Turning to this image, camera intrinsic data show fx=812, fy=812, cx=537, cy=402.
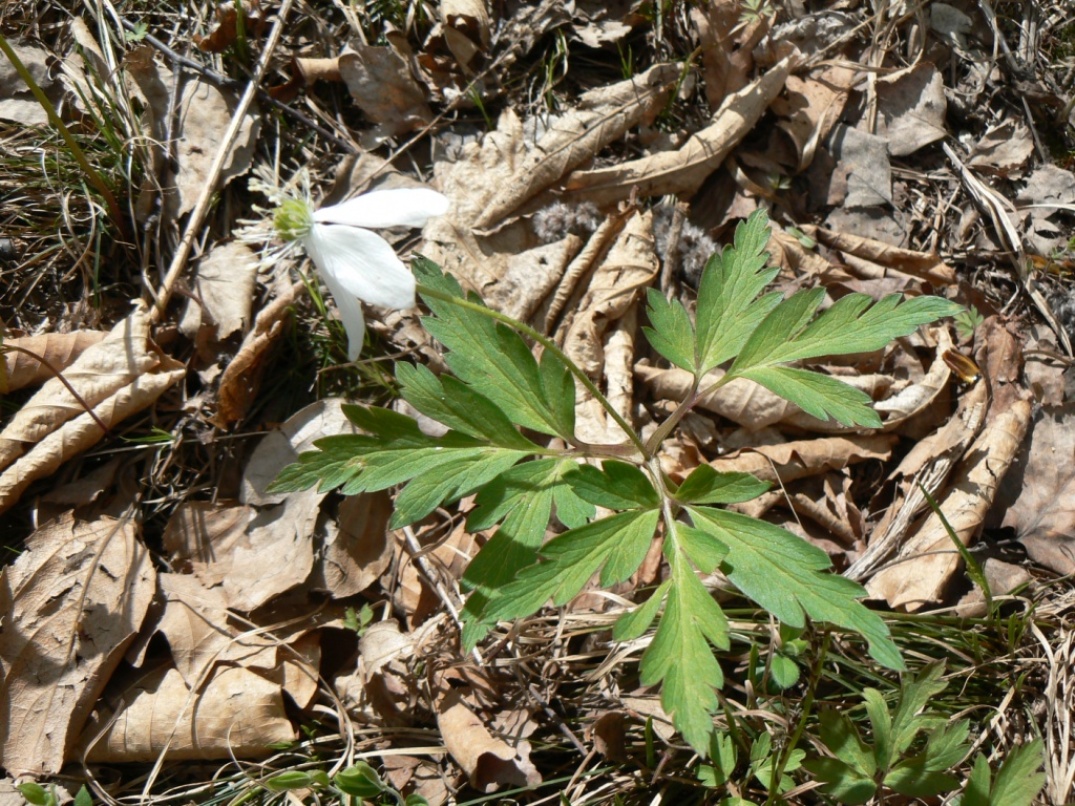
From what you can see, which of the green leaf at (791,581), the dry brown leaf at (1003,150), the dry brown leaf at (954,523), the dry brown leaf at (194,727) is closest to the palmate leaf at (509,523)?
the green leaf at (791,581)

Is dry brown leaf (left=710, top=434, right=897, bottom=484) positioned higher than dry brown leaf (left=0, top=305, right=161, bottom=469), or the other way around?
dry brown leaf (left=0, top=305, right=161, bottom=469)

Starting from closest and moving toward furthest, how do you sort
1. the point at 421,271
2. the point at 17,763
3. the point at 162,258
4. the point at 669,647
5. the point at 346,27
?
the point at 669,647, the point at 421,271, the point at 17,763, the point at 162,258, the point at 346,27

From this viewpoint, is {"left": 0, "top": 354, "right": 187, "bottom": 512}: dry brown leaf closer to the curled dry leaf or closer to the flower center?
the curled dry leaf

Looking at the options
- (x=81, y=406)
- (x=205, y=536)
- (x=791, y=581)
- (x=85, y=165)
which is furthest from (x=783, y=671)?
(x=85, y=165)

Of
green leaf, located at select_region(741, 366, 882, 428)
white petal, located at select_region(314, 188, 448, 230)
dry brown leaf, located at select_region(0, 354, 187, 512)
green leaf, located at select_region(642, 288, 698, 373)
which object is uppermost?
white petal, located at select_region(314, 188, 448, 230)

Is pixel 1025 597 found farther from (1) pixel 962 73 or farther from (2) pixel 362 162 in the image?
(2) pixel 362 162

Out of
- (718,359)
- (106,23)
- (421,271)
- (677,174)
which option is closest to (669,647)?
(718,359)

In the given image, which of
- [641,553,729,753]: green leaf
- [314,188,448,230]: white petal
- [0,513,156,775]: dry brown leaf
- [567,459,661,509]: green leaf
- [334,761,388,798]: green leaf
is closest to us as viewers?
[641,553,729,753]: green leaf

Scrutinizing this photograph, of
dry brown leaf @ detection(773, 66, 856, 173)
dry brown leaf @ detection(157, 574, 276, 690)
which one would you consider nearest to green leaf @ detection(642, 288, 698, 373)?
dry brown leaf @ detection(773, 66, 856, 173)
